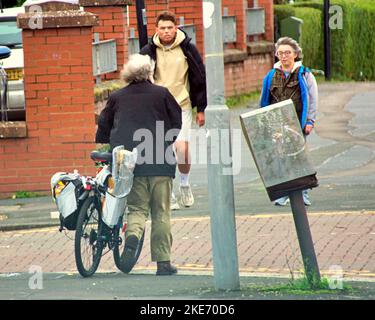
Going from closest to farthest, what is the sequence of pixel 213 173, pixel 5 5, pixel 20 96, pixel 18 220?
pixel 213 173, pixel 18 220, pixel 20 96, pixel 5 5

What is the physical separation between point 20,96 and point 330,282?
25.8 feet

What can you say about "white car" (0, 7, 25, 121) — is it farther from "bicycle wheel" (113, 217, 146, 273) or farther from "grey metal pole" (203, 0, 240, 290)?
"grey metal pole" (203, 0, 240, 290)

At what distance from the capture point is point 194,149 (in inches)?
704

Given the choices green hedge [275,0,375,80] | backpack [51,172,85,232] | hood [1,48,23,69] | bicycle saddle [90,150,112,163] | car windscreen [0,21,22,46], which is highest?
car windscreen [0,21,22,46]

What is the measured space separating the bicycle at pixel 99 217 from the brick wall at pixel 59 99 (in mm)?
4672

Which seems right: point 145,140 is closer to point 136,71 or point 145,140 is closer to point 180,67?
point 136,71

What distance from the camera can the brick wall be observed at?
14.7 m

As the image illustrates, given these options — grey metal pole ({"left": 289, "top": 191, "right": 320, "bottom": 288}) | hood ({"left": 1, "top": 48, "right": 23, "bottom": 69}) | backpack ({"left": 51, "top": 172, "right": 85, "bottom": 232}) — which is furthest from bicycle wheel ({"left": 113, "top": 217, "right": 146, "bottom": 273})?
hood ({"left": 1, "top": 48, "right": 23, "bottom": 69})

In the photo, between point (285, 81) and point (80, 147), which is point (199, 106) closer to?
point (285, 81)

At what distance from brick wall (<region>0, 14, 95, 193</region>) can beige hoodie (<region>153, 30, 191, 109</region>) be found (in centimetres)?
268

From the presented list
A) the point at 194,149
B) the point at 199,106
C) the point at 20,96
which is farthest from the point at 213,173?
the point at 194,149

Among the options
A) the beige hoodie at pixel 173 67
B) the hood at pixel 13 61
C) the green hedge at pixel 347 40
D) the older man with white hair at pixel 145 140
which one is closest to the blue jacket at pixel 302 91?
the beige hoodie at pixel 173 67

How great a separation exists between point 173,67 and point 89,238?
2734 millimetres

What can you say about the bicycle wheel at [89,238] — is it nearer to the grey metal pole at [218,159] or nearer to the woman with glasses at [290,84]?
the grey metal pole at [218,159]
